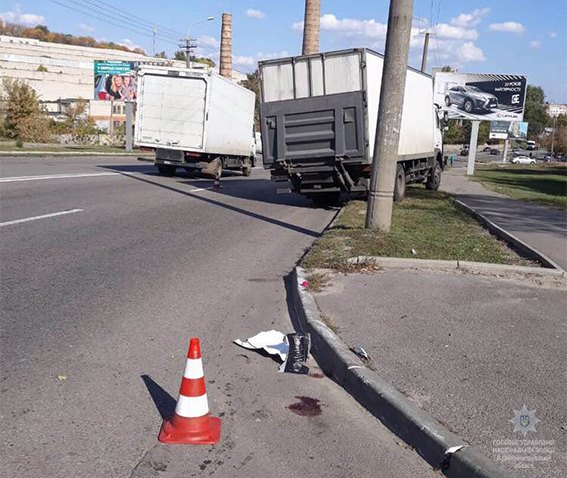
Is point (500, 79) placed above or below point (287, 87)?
above

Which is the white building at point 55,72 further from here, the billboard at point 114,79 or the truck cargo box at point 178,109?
the truck cargo box at point 178,109

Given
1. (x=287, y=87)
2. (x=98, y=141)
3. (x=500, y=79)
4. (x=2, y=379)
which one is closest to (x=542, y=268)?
(x=2, y=379)

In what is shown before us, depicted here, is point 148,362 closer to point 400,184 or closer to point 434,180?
point 400,184

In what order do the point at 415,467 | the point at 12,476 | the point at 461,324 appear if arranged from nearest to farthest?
the point at 12,476 < the point at 415,467 < the point at 461,324

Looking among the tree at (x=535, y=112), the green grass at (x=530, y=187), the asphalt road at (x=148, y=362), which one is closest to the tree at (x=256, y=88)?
the asphalt road at (x=148, y=362)

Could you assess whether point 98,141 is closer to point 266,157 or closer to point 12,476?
point 266,157

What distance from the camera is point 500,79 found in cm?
4191

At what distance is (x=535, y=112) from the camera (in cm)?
12875

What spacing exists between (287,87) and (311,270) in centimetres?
840

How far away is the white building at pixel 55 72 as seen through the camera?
3674 inches

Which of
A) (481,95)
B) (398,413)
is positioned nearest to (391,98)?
(398,413)

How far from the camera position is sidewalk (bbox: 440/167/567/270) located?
11250mm

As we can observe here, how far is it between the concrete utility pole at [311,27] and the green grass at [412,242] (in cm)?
1855

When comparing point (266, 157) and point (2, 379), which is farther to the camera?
point (266, 157)
